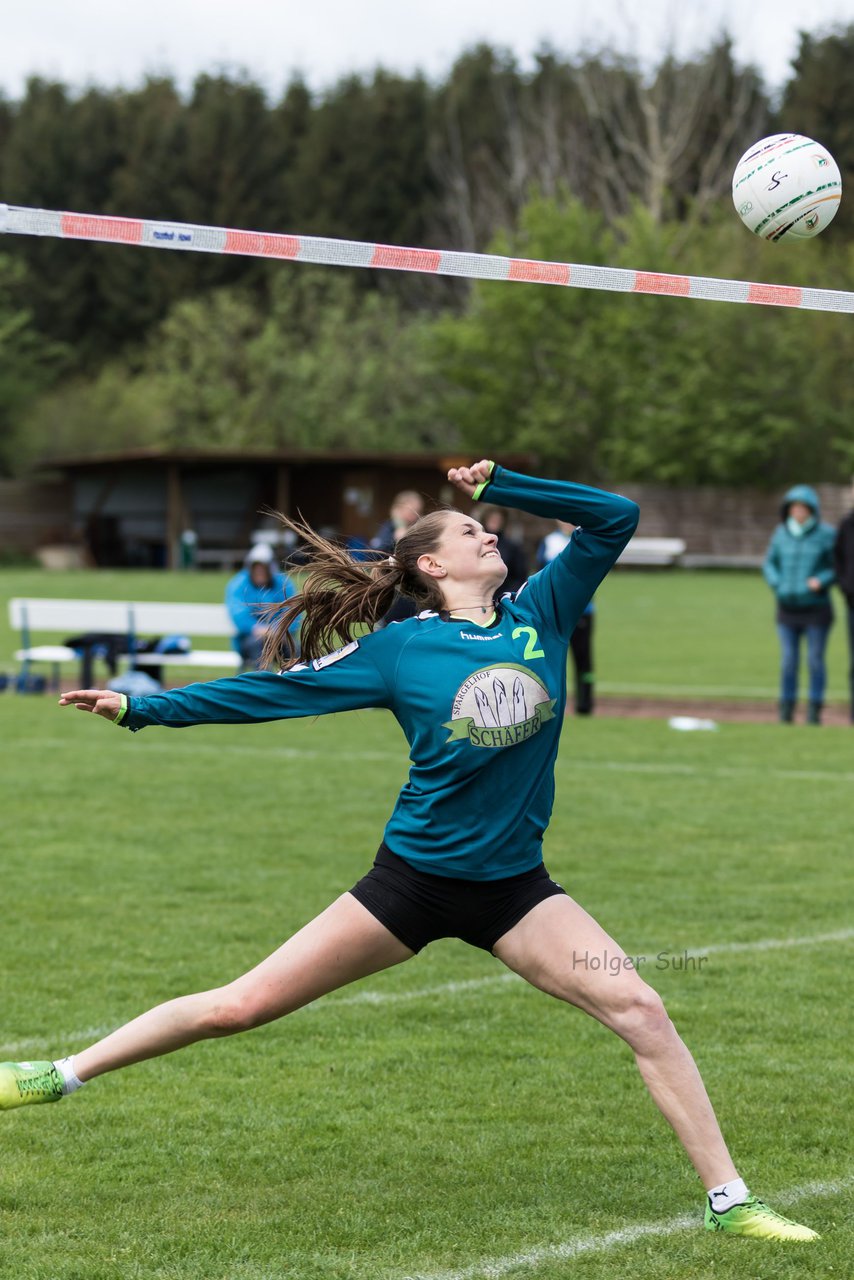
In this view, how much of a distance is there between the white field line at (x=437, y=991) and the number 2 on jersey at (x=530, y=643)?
8.39ft

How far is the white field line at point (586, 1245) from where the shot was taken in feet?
13.2

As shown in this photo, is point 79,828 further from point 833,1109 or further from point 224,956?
point 833,1109

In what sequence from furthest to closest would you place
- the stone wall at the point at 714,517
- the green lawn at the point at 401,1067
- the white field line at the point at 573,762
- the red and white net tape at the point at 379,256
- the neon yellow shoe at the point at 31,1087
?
1. the stone wall at the point at 714,517
2. the white field line at the point at 573,762
3. the red and white net tape at the point at 379,256
4. the neon yellow shoe at the point at 31,1087
5. the green lawn at the point at 401,1067

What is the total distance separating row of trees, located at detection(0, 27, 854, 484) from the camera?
55.3 m

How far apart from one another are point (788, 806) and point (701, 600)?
979 inches

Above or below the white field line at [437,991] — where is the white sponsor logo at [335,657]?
above

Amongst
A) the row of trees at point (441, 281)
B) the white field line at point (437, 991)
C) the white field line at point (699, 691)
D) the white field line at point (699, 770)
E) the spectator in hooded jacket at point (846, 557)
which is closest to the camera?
the white field line at point (437, 991)

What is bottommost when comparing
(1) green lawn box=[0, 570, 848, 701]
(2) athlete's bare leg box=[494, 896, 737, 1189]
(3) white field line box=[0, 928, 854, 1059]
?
(1) green lawn box=[0, 570, 848, 701]

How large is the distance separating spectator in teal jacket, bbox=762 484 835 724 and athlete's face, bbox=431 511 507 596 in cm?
1118

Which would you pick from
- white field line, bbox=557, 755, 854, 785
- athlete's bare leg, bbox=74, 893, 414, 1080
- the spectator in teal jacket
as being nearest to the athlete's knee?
athlete's bare leg, bbox=74, 893, 414, 1080

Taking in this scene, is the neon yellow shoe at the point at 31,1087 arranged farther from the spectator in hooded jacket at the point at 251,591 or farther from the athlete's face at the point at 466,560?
the spectator in hooded jacket at the point at 251,591

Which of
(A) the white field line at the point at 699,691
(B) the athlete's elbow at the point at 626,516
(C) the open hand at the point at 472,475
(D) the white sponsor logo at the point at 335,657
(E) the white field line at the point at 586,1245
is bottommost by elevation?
(A) the white field line at the point at 699,691

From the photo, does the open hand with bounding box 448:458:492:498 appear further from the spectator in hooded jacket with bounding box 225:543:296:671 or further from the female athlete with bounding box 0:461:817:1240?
the spectator in hooded jacket with bounding box 225:543:296:671

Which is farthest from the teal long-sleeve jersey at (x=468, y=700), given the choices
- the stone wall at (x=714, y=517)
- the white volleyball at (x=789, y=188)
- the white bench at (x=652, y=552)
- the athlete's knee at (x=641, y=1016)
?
the stone wall at (x=714, y=517)
